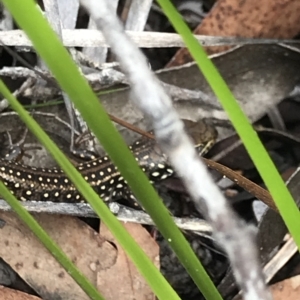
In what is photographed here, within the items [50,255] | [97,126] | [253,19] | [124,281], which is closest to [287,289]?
[124,281]

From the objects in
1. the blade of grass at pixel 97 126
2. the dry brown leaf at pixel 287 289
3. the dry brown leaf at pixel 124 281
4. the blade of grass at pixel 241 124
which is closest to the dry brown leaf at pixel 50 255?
the dry brown leaf at pixel 124 281

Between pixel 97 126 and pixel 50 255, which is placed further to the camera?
pixel 50 255

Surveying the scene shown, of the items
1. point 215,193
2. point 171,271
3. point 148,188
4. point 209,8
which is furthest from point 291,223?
point 209,8

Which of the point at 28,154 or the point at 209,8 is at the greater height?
the point at 209,8

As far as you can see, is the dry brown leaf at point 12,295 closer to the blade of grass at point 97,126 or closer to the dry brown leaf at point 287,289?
the dry brown leaf at point 287,289

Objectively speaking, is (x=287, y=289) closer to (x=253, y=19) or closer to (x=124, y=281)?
(x=124, y=281)

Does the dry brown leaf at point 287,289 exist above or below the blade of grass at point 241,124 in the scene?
below

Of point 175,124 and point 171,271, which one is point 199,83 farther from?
point 175,124
